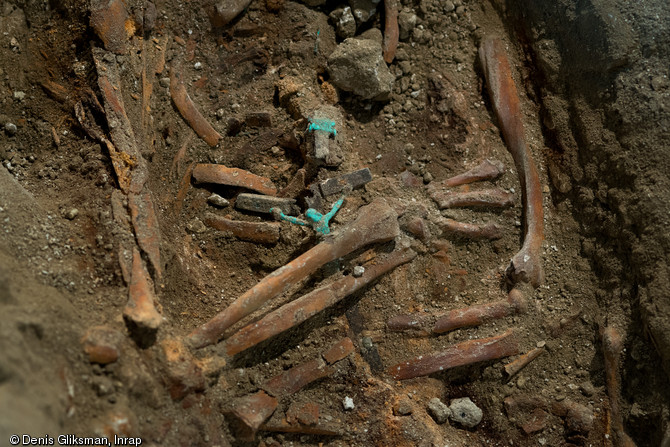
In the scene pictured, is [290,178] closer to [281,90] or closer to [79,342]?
[281,90]

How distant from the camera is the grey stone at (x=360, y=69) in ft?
12.9

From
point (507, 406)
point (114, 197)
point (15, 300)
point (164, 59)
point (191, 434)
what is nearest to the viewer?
point (15, 300)

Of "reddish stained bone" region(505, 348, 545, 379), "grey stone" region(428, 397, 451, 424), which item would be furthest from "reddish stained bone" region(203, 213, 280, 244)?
"reddish stained bone" region(505, 348, 545, 379)

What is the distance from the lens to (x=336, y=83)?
13.3ft

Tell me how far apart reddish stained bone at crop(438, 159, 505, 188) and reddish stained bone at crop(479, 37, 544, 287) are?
18 cm

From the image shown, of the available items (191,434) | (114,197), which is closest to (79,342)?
(191,434)

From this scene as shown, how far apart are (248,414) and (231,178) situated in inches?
61.4

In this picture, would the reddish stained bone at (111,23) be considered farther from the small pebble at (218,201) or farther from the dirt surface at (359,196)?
the small pebble at (218,201)

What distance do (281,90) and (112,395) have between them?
2.31 m

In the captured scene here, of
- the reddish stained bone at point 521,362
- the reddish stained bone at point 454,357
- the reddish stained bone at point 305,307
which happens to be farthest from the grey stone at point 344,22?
the reddish stained bone at point 521,362

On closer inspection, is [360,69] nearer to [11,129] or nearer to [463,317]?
[463,317]

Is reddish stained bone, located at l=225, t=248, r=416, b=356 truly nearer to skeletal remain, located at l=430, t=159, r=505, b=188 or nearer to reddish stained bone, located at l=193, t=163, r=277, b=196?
skeletal remain, located at l=430, t=159, r=505, b=188

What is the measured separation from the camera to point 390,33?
417 centimetres

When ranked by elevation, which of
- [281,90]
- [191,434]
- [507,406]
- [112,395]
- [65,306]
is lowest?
[507,406]
